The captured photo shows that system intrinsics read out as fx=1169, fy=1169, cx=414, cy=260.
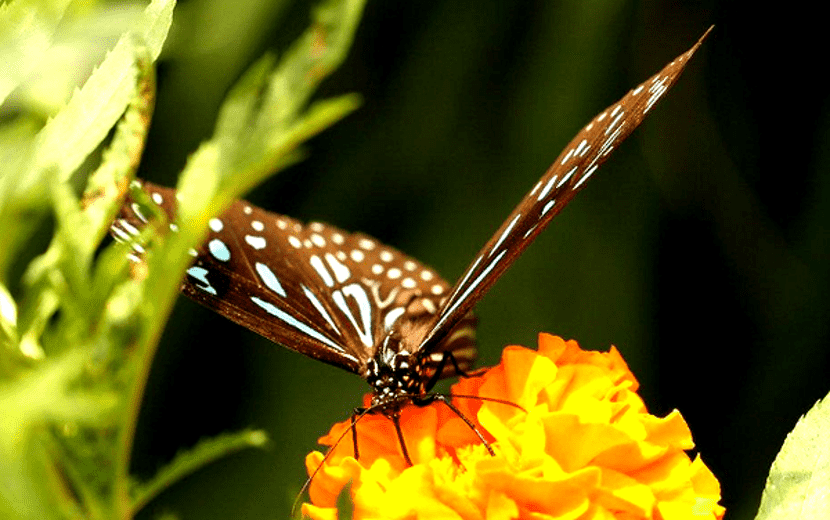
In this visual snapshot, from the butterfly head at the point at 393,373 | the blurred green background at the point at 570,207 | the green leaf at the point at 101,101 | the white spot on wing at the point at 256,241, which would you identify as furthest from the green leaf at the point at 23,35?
the blurred green background at the point at 570,207

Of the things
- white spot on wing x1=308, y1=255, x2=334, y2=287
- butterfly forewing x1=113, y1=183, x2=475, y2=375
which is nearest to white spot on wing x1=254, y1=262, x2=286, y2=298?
butterfly forewing x1=113, y1=183, x2=475, y2=375

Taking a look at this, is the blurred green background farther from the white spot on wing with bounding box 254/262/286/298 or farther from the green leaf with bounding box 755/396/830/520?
the green leaf with bounding box 755/396/830/520

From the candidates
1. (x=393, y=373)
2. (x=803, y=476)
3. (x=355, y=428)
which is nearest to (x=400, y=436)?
(x=355, y=428)

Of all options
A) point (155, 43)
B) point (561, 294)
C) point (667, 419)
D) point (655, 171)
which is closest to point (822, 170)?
point (655, 171)

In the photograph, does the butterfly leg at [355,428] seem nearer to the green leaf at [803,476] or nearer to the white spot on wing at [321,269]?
the green leaf at [803,476]

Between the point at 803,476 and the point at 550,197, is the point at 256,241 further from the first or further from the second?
the point at 803,476

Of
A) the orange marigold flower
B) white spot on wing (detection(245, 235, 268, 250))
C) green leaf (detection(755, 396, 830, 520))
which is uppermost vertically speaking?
white spot on wing (detection(245, 235, 268, 250))
